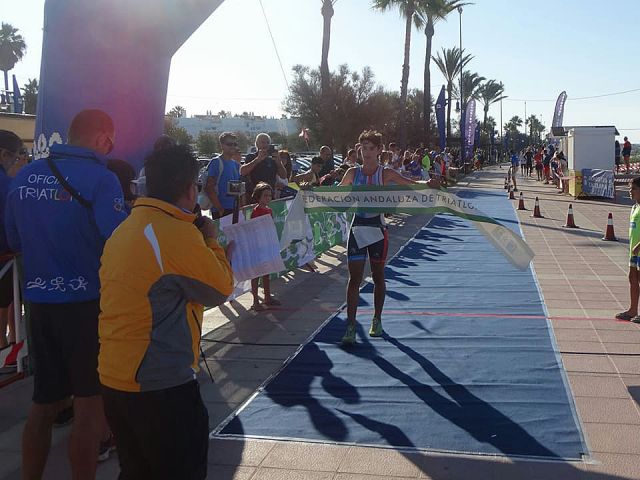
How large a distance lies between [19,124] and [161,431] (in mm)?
17753

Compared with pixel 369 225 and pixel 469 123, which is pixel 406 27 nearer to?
pixel 469 123

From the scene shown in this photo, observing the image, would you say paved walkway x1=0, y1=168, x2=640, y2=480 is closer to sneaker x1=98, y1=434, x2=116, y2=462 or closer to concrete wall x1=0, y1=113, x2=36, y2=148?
sneaker x1=98, y1=434, x2=116, y2=462

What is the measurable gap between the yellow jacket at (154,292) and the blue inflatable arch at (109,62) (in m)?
3.92

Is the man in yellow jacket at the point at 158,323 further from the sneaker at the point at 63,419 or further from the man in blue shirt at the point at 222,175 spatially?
the man in blue shirt at the point at 222,175

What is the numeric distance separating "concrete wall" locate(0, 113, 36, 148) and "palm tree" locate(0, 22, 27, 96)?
5744cm

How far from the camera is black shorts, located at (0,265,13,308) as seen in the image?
5.08 meters

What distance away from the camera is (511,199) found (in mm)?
23719

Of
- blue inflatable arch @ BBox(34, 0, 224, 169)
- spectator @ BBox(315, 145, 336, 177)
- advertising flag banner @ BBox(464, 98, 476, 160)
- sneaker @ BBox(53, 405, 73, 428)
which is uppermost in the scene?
advertising flag banner @ BBox(464, 98, 476, 160)

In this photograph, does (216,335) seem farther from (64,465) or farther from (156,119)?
(64,465)

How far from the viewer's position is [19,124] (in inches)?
712

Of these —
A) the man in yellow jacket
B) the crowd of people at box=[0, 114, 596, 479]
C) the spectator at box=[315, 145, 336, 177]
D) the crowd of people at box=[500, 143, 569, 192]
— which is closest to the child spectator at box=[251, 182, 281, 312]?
the crowd of people at box=[0, 114, 596, 479]

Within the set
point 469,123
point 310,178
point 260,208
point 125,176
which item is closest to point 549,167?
point 469,123

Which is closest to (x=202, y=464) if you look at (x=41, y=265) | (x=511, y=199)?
(x=41, y=265)

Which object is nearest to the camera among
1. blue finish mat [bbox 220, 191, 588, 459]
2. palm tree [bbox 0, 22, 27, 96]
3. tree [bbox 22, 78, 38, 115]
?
blue finish mat [bbox 220, 191, 588, 459]
